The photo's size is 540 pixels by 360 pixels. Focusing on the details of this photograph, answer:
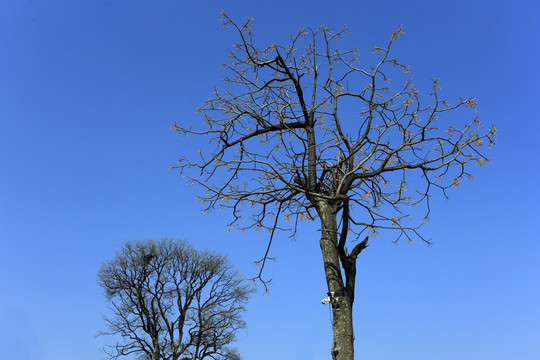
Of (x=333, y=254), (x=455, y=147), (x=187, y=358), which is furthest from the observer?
(x=187, y=358)

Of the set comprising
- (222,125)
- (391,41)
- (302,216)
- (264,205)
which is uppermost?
(391,41)

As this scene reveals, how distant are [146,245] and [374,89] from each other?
23698 millimetres

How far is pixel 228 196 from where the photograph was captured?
6133 millimetres

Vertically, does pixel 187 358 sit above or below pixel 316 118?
above

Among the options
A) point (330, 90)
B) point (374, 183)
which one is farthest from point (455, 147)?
point (330, 90)

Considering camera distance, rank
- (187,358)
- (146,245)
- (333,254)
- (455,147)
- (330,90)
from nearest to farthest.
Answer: (333,254), (455,147), (330,90), (187,358), (146,245)

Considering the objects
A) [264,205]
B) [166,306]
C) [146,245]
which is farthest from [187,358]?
[264,205]

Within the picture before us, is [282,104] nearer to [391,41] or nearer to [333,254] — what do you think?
[391,41]

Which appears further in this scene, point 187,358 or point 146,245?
point 146,245

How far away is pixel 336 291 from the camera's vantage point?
5.29 metres

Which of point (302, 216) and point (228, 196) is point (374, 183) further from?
point (228, 196)

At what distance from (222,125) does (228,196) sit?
0.96 metres

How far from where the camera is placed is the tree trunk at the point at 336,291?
508cm

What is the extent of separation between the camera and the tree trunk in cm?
508
